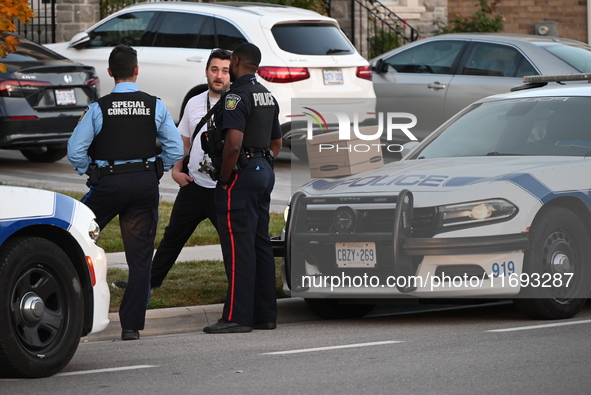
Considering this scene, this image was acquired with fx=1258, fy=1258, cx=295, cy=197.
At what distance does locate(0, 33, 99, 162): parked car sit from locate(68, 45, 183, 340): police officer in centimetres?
632

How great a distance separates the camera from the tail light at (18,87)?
561 inches

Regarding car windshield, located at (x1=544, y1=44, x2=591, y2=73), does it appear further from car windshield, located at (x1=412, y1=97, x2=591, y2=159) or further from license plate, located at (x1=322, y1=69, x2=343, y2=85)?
car windshield, located at (x1=412, y1=97, x2=591, y2=159)

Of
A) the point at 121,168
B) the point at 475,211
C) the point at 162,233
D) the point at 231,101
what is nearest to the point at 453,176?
the point at 475,211

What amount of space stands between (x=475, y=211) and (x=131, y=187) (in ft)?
→ 7.34

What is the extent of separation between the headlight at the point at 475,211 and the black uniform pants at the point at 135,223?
190 centimetres

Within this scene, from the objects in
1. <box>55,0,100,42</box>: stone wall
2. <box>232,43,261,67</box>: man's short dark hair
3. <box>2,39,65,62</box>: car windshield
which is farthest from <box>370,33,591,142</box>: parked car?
<box>232,43,261,67</box>: man's short dark hair

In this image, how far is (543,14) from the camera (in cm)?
2791

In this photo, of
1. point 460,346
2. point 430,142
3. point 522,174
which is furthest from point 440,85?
point 460,346

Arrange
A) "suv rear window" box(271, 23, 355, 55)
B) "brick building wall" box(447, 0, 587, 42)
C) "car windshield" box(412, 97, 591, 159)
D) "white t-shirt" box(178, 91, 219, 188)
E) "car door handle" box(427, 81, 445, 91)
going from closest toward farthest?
"car windshield" box(412, 97, 591, 159) → "white t-shirt" box(178, 91, 219, 188) → "suv rear window" box(271, 23, 355, 55) → "car door handle" box(427, 81, 445, 91) → "brick building wall" box(447, 0, 587, 42)

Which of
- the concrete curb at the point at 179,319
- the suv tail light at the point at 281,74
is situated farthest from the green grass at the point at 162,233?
the concrete curb at the point at 179,319

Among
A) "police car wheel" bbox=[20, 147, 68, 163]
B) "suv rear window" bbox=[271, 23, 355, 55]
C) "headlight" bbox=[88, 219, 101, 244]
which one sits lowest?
"police car wheel" bbox=[20, 147, 68, 163]

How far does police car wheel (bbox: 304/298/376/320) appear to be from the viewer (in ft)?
29.6

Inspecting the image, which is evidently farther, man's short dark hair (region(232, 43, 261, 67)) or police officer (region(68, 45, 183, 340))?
man's short dark hair (region(232, 43, 261, 67))

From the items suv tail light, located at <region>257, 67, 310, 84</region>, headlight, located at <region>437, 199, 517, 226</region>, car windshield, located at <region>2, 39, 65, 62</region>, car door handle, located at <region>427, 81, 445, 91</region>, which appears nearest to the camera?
headlight, located at <region>437, 199, 517, 226</region>
